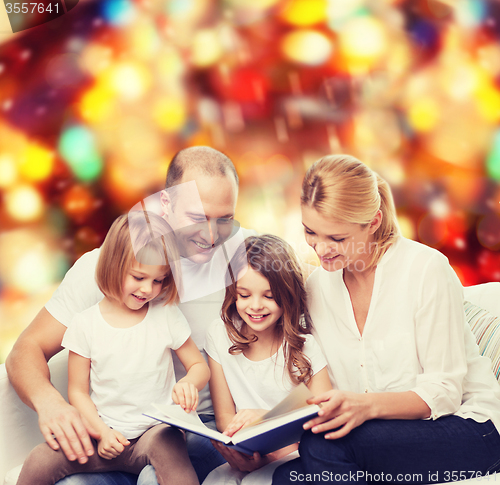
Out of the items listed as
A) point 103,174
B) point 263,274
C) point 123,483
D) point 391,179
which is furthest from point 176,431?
point 391,179

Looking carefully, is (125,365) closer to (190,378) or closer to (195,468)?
(190,378)

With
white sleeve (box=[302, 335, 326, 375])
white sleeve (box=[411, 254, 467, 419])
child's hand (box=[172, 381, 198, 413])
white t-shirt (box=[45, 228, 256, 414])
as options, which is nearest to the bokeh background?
white t-shirt (box=[45, 228, 256, 414])

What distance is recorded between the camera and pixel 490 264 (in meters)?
1.98

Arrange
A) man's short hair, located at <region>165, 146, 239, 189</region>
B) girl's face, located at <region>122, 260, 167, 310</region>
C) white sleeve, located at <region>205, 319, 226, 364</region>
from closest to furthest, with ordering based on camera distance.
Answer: girl's face, located at <region>122, 260, 167, 310</region> < white sleeve, located at <region>205, 319, 226, 364</region> < man's short hair, located at <region>165, 146, 239, 189</region>

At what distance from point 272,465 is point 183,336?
13.1 inches

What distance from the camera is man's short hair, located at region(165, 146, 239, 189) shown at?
4.24 ft

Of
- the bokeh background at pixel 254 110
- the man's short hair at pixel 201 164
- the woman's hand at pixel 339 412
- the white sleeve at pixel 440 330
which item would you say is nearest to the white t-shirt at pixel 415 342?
the white sleeve at pixel 440 330

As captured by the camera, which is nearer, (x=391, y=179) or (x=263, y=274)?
(x=263, y=274)

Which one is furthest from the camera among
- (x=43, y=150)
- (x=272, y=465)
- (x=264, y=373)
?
(x=43, y=150)

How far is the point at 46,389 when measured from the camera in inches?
40.6

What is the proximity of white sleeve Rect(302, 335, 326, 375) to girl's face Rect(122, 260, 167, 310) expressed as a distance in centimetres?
36

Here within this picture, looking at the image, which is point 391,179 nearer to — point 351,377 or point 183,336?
point 351,377

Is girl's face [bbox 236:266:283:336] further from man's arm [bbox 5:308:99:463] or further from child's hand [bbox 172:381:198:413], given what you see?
man's arm [bbox 5:308:99:463]

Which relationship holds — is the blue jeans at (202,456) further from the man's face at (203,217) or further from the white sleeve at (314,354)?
the man's face at (203,217)
